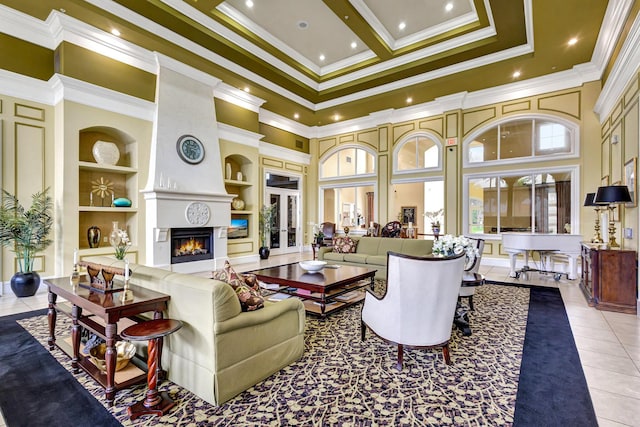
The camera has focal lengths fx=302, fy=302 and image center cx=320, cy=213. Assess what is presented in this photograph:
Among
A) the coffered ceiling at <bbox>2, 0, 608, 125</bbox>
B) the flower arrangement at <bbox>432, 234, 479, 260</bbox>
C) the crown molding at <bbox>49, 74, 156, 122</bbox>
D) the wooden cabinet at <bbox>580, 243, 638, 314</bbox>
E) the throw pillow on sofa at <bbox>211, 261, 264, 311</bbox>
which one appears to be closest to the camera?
the throw pillow on sofa at <bbox>211, 261, 264, 311</bbox>

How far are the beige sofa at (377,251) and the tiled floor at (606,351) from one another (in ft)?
7.63

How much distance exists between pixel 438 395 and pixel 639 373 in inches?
70.0

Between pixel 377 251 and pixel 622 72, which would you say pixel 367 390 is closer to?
pixel 377 251

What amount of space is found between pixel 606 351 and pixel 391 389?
2.28 m

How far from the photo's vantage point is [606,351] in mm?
2863

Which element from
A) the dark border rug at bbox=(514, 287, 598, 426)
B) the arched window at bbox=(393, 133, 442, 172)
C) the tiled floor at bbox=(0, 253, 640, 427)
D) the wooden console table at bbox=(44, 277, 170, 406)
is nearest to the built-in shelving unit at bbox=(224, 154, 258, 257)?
the tiled floor at bbox=(0, 253, 640, 427)

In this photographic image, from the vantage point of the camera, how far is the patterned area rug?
190 cm

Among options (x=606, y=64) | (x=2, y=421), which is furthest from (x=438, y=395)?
(x=606, y=64)

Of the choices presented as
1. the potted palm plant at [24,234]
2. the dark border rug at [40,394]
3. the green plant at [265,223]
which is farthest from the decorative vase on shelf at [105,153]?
the green plant at [265,223]

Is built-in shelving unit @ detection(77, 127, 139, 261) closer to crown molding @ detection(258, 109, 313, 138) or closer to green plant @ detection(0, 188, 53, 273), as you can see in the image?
green plant @ detection(0, 188, 53, 273)

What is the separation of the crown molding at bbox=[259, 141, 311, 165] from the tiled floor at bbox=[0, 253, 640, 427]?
602cm

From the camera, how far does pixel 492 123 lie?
24.9 feet

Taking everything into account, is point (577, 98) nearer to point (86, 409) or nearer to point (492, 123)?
point (492, 123)

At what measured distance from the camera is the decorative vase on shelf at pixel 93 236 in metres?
5.48
